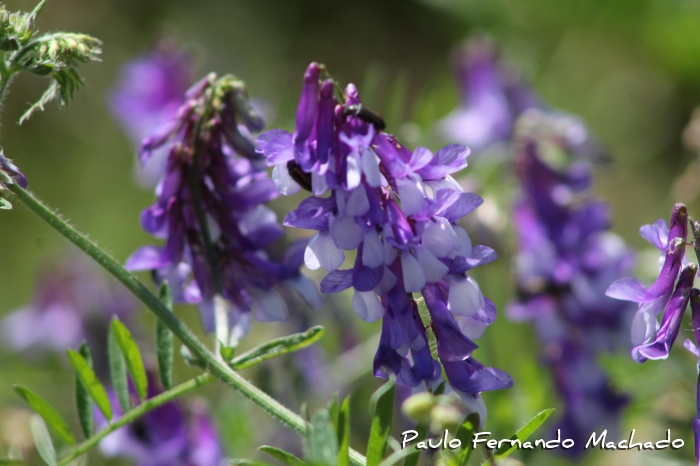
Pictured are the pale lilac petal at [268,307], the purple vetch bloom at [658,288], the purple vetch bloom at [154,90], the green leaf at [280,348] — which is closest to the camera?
the purple vetch bloom at [658,288]

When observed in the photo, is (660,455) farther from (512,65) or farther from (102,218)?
(102,218)

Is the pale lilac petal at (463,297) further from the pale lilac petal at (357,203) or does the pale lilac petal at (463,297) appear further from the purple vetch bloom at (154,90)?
the purple vetch bloom at (154,90)

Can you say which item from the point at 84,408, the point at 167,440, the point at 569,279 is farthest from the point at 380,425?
the point at 569,279

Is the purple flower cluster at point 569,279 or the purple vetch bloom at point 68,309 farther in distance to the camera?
the purple vetch bloom at point 68,309

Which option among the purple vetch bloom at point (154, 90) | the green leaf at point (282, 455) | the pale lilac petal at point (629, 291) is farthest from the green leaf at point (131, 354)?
the purple vetch bloom at point (154, 90)

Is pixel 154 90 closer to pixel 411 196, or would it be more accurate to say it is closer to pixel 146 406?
pixel 146 406

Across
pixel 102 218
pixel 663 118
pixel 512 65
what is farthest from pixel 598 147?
pixel 102 218

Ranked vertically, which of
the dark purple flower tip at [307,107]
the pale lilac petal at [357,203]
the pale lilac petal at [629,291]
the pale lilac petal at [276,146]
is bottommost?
the pale lilac petal at [629,291]
